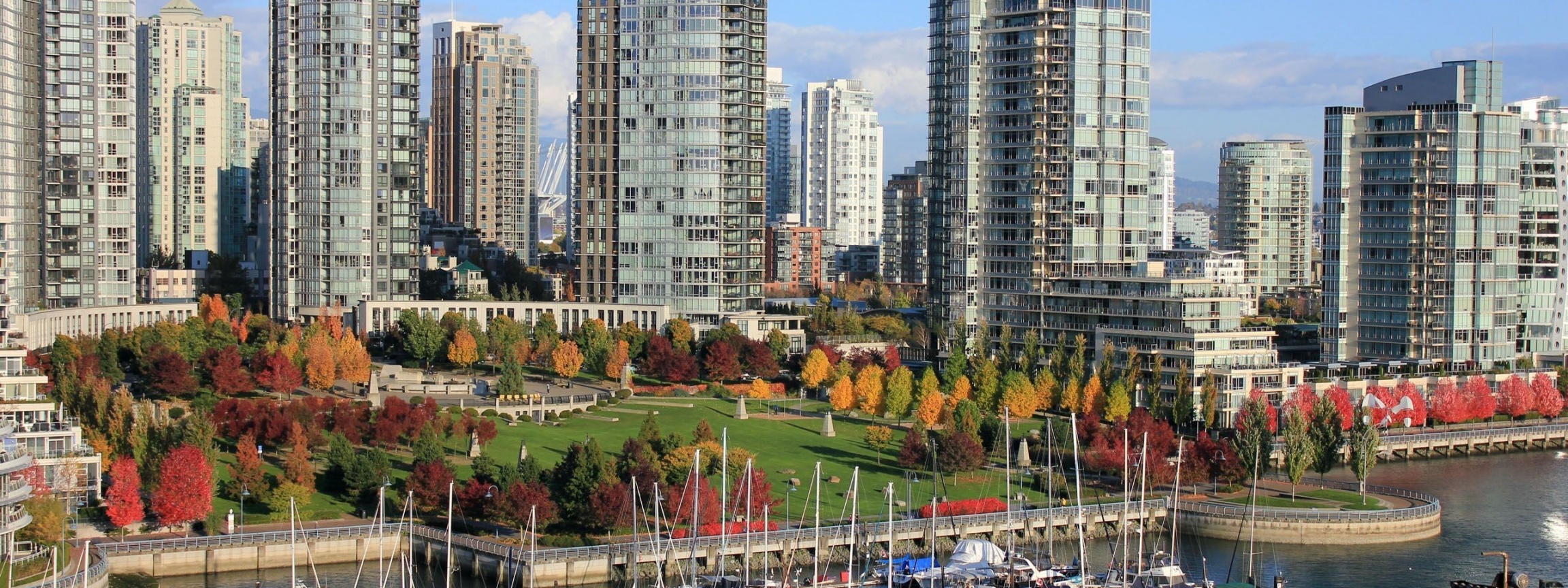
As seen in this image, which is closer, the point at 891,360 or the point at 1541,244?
the point at 891,360

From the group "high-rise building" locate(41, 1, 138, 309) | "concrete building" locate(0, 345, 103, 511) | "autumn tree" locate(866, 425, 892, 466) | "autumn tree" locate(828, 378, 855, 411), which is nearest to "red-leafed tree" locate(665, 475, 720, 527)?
"autumn tree" locate(866, 425, 892, 466)

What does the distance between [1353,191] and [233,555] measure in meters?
87.4

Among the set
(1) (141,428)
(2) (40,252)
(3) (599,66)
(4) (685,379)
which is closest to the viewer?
(1) (141,428)

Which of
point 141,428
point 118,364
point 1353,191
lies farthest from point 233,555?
point 1353,191

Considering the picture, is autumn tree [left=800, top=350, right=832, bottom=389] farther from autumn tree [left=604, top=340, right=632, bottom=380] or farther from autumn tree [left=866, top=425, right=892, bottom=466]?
autumn tree [left=866, top=425, right=892, bottom=466]

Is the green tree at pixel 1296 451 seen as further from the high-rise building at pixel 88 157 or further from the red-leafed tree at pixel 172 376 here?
the high-rise building at pixel 88 157

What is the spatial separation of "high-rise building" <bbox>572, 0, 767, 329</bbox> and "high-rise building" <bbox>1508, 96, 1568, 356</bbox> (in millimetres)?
54894

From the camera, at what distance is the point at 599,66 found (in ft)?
517

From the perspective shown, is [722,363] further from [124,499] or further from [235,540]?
[124,499]

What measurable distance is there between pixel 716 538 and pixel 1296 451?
31558mm

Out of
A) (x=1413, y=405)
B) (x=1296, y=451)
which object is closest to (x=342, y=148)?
(x=1413, y=405)

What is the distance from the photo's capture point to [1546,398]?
134 m

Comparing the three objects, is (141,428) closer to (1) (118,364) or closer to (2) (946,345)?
(1) (118,364)

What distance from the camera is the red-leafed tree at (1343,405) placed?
402ft
